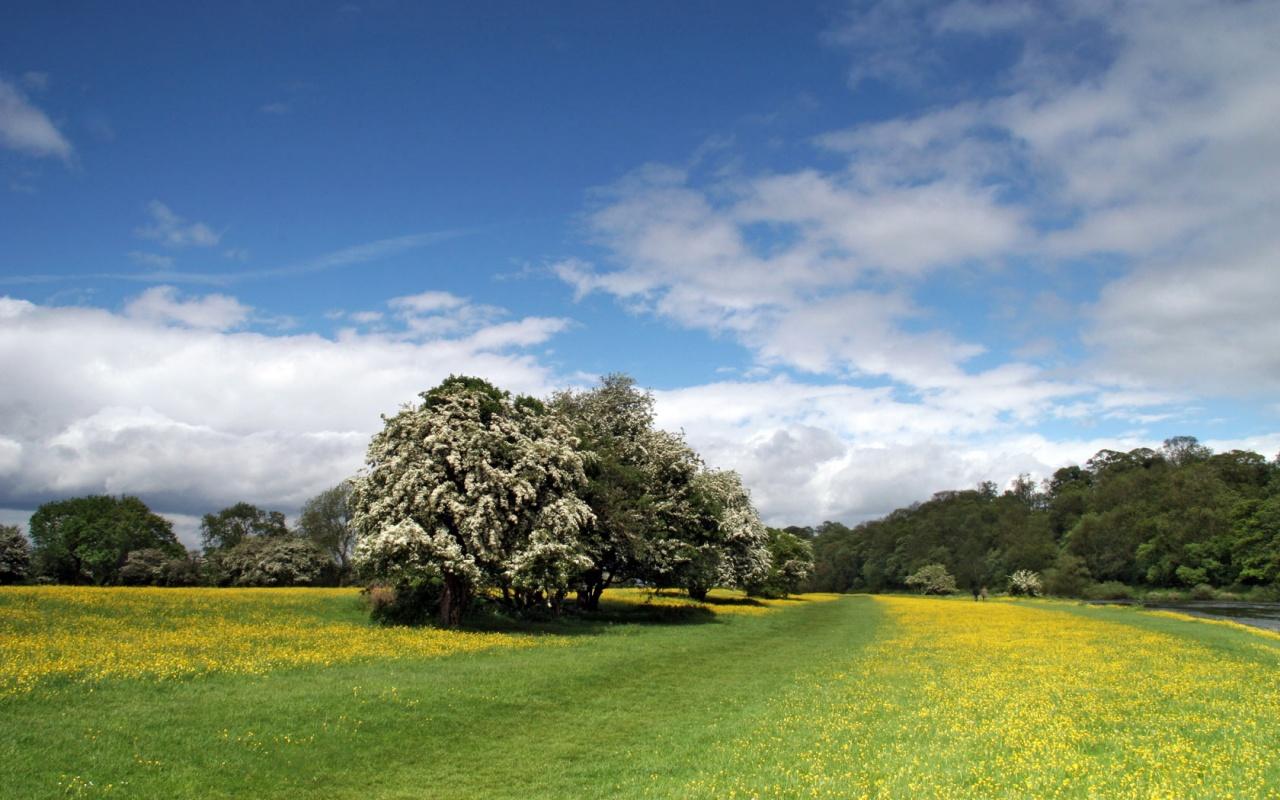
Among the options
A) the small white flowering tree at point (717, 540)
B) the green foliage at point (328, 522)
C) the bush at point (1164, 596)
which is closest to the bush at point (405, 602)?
the small white flowering tree at point (717, 540)

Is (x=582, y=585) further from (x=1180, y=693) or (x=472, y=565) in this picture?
(x=1180, y=693)

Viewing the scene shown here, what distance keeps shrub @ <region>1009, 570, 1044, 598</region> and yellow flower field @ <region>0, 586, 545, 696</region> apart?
107317 millimetres

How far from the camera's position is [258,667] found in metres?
20.8

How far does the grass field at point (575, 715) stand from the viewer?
12.6 meters

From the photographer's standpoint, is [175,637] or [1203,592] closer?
[175,637]

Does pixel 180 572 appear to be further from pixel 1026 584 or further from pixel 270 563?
pixel 1026 584

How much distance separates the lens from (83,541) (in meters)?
71.8

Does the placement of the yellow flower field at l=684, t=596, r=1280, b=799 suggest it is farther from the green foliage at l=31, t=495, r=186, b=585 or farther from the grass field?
the green foliage at l=31, t=495, r=186, b=585

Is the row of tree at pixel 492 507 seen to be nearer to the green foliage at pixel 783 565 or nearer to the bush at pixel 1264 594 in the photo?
the green foliage at pixel 783 565

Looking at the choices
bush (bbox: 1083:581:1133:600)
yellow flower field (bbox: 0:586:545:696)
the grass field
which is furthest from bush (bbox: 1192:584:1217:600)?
yellow flower field (bbox: 0:586:545:696)

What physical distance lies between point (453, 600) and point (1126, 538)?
12671 centimetres

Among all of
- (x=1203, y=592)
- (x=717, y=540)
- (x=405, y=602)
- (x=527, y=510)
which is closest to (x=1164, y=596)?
(x=1203, y=592)

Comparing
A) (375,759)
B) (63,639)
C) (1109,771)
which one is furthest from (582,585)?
(1109,771)

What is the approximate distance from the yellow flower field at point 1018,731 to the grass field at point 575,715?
0.08 metres
